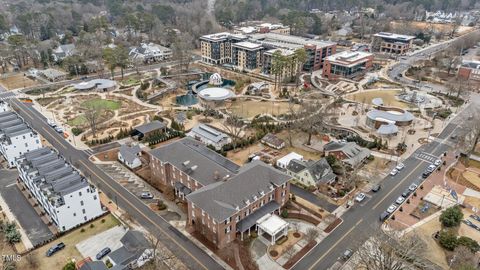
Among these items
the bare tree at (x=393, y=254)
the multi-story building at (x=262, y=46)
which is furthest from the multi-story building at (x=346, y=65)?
the bare tree at (x=393, y=254)

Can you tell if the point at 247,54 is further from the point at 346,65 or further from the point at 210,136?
the point at 210,136

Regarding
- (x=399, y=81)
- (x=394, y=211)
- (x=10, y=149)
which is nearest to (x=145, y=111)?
(x=10, y=149)

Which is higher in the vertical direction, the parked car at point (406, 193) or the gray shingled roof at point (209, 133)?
the gray shingled roof at point (209, 133)

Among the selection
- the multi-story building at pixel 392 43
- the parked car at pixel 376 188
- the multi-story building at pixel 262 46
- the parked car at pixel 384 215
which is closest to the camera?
the parked car at pixel 384 215

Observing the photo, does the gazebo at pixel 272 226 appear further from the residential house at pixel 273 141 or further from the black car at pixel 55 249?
the black car at pixel 55 249

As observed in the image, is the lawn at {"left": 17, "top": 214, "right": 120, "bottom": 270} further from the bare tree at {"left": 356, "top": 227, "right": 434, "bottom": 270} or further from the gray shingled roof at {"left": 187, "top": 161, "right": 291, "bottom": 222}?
the bare tree at {"left": 356, "top": 227, "right": 434, "bottom": 270}

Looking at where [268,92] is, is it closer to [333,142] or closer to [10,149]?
[333,142]
